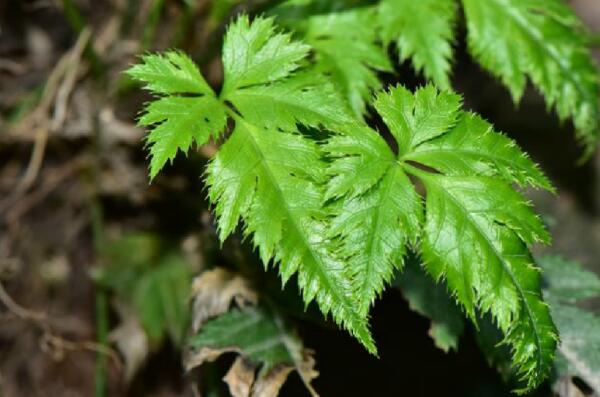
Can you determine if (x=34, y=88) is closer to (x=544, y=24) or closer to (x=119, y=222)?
(x=119, y=222)

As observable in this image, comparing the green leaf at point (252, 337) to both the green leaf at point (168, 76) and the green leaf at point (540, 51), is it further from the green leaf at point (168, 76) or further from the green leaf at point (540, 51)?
the green leaf at point (540, 51)

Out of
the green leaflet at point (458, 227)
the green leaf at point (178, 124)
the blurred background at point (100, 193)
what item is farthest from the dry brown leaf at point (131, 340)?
the green leaflet at point (458, 227)

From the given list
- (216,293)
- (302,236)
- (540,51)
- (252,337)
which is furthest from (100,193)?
(540,51)

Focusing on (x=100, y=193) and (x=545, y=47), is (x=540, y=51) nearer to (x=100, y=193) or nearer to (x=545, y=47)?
(x=545, y=47)

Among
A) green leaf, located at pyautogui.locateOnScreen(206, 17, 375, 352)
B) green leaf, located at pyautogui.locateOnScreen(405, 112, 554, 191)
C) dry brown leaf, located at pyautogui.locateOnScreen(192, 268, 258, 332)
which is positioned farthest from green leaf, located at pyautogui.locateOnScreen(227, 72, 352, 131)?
dry brown leaf, located at pyautogui.locateOnScreen(192, 268, 258, 332)

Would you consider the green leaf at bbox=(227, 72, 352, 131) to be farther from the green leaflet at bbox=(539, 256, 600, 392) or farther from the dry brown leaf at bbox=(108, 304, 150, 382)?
the dry brown leaf at bbox=(108, 304, 150, 382)

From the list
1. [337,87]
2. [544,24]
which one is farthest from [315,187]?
[544,24]
